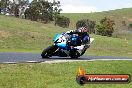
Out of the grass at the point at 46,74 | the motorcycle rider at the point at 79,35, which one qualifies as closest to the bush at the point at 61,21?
the motorcycle rider at the point at 79,35

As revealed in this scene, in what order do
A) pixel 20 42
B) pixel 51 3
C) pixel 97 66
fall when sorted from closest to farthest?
pixel 97 66
pixel 20 42
pixel 51 3

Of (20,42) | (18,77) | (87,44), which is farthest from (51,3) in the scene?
(18,77)

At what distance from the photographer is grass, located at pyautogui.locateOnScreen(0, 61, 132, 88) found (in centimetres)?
1109

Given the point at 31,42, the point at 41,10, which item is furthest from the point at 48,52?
the point at 41,10

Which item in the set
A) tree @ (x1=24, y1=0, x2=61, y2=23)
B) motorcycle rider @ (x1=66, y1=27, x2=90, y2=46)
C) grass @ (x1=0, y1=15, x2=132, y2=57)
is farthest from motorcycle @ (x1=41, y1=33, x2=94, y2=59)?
tree @ (x1=24, y1=0, x2=61, y2=23)

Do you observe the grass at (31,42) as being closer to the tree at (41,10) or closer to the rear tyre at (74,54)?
the rear tyre at (74,54)

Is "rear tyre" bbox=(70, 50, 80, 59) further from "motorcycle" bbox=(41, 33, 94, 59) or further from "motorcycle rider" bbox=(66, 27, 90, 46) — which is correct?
"motorcycle rider" bbox=(66, 27, 90, 46)

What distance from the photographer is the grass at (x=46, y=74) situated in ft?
36.4

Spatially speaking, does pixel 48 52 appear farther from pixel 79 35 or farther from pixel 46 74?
pixel 46 74

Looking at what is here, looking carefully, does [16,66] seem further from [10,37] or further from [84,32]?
[10,37]

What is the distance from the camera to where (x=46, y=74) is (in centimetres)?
1334

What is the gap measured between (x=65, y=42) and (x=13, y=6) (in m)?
102

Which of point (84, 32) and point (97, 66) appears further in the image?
point (84, 32)

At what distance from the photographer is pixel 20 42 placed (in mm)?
53406
